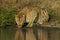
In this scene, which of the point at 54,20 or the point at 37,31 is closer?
the point at 37,31

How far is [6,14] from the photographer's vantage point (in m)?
41.1

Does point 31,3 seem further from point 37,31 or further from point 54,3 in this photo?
point 37,31

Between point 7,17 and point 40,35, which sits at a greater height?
point 7,17

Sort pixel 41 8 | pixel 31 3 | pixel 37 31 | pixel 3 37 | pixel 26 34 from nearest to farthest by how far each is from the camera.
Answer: pixel 3 37
pixel 26 34
pixel 37 31
pixel 41 8
pixel 31 3

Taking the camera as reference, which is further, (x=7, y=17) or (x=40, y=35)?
(x=7, y=17)

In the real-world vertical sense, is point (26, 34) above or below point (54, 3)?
below

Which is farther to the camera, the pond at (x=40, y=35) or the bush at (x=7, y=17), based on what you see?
the bush at (x=7, y=17)

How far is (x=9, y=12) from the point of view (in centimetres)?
4175

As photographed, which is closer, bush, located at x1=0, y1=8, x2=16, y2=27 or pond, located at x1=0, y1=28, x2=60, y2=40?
pond, located at x1=0, y1=28, x2=60, y2=40

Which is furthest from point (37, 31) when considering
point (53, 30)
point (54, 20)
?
point (54, 20)

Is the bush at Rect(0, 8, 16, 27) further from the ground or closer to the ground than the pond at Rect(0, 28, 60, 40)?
further from the ground

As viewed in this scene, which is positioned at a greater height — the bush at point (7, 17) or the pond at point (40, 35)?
the bush at point (7, 17)

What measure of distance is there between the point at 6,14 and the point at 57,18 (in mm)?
6146

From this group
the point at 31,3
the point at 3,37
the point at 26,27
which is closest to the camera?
the point at 3,37
